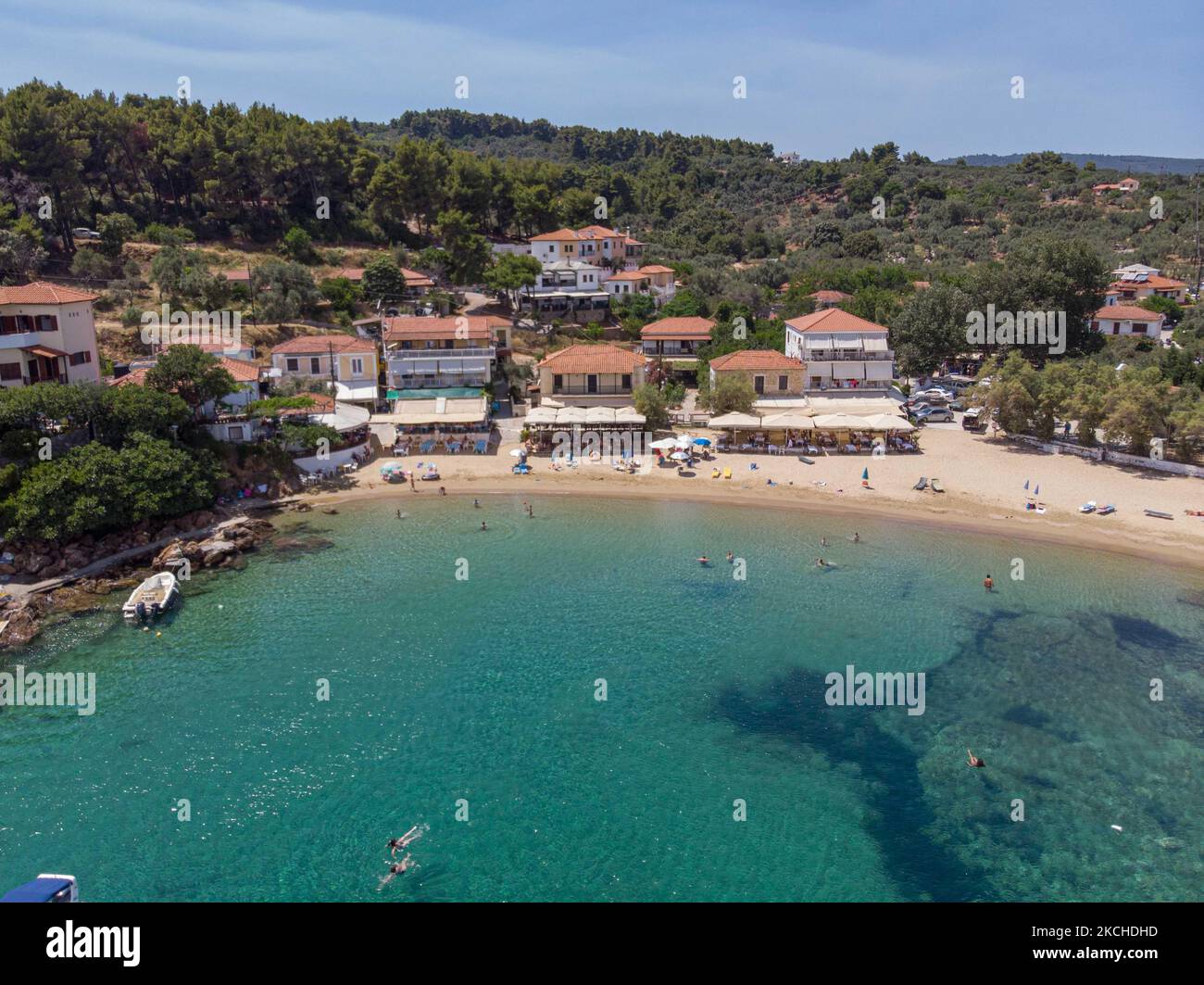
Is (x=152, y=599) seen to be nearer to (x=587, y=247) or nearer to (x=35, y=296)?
(x=35, y=296)

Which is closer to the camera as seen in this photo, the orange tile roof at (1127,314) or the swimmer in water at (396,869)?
the swimmer in water at (396,869)

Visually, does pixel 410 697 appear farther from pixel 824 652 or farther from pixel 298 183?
pixel 298 183

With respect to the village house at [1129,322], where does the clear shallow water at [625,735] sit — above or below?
below

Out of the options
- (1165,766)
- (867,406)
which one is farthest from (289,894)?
(867,406)

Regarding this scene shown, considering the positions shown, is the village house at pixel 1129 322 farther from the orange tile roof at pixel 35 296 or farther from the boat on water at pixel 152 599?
the orange tile roof at pixel 35 296

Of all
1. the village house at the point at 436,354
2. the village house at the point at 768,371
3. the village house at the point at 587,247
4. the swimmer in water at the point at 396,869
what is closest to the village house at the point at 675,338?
the village house at the point at 768,371

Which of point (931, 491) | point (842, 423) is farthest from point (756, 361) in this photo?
point (931, 491)
